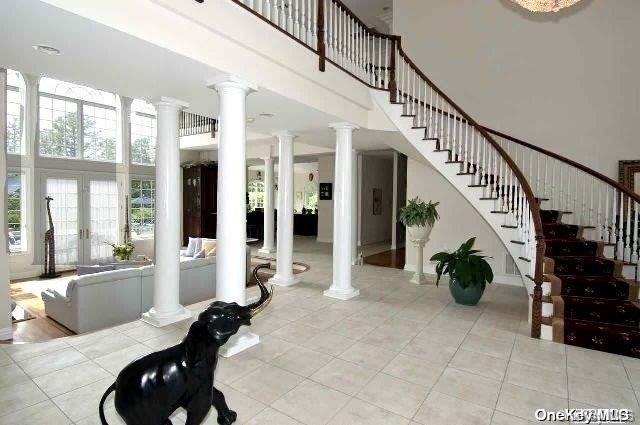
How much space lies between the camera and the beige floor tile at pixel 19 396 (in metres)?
2.44

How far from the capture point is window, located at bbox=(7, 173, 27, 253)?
7406mm

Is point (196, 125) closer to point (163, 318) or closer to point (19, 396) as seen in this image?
point (163, 318)

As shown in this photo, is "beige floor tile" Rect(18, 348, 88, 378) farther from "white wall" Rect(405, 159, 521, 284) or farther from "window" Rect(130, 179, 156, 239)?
"window" Rect(130, 179, 156, 239)

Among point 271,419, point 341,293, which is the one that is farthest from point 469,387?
point 341,293

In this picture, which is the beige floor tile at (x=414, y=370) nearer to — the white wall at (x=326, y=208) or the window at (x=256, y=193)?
the white wall at (x=326, y=208)

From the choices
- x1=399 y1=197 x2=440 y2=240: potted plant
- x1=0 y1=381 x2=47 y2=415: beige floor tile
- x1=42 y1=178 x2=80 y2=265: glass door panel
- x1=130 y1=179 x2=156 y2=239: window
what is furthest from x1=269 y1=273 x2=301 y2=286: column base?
x1=42 y1=178 x2=80 y2=265: glass door panel

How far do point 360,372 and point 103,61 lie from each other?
3.38m

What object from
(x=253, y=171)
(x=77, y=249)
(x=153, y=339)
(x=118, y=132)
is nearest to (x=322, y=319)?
(x=153, y=339)

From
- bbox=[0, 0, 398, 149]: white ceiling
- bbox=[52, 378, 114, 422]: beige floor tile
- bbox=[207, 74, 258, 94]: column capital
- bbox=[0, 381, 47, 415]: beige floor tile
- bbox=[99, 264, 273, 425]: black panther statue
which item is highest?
bbox=[0, 0, 398, 149]: white ceiling

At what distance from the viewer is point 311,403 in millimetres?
2531

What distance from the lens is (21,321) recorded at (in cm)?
464

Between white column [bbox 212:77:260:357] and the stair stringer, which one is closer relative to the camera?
white column [bbox 212:77:260:357]

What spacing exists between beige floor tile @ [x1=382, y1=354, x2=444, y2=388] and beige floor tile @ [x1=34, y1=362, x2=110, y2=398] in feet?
8.09

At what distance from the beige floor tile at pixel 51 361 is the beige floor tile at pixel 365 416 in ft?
8.03
